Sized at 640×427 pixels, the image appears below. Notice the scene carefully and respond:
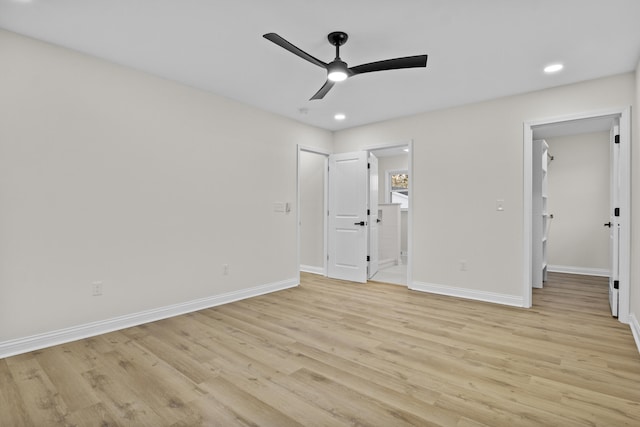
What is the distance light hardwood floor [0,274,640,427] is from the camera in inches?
71.1

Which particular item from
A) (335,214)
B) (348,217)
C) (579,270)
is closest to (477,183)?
(348,217)

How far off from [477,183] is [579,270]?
357 cm

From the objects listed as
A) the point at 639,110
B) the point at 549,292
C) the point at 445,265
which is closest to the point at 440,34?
the point at 639,110

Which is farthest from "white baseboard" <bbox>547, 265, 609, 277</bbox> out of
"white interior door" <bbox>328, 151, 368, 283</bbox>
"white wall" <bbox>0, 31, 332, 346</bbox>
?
"white wall" <bbox>0, 31, 332, 346</bbox>

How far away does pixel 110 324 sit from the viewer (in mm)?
3057

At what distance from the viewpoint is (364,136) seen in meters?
5.30

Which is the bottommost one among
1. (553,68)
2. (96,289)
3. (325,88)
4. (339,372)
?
(339,372)

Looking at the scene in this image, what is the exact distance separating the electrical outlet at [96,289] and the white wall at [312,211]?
3.43 metres

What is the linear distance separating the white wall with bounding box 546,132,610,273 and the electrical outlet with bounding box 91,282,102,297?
719 cm

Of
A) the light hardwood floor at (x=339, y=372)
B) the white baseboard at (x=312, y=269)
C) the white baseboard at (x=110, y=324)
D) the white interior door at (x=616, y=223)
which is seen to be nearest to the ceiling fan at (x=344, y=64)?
the light hardwood floor at (x=339, y=372)

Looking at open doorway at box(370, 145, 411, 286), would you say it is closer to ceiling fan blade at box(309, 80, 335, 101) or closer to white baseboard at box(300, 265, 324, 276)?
white baseboard at box(300, 265, 324, 276)

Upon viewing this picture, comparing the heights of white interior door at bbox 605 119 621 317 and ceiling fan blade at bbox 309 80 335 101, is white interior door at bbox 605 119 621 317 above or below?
below

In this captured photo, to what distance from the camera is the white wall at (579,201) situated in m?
5.80

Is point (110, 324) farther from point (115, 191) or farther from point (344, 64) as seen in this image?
point (344, 64)
